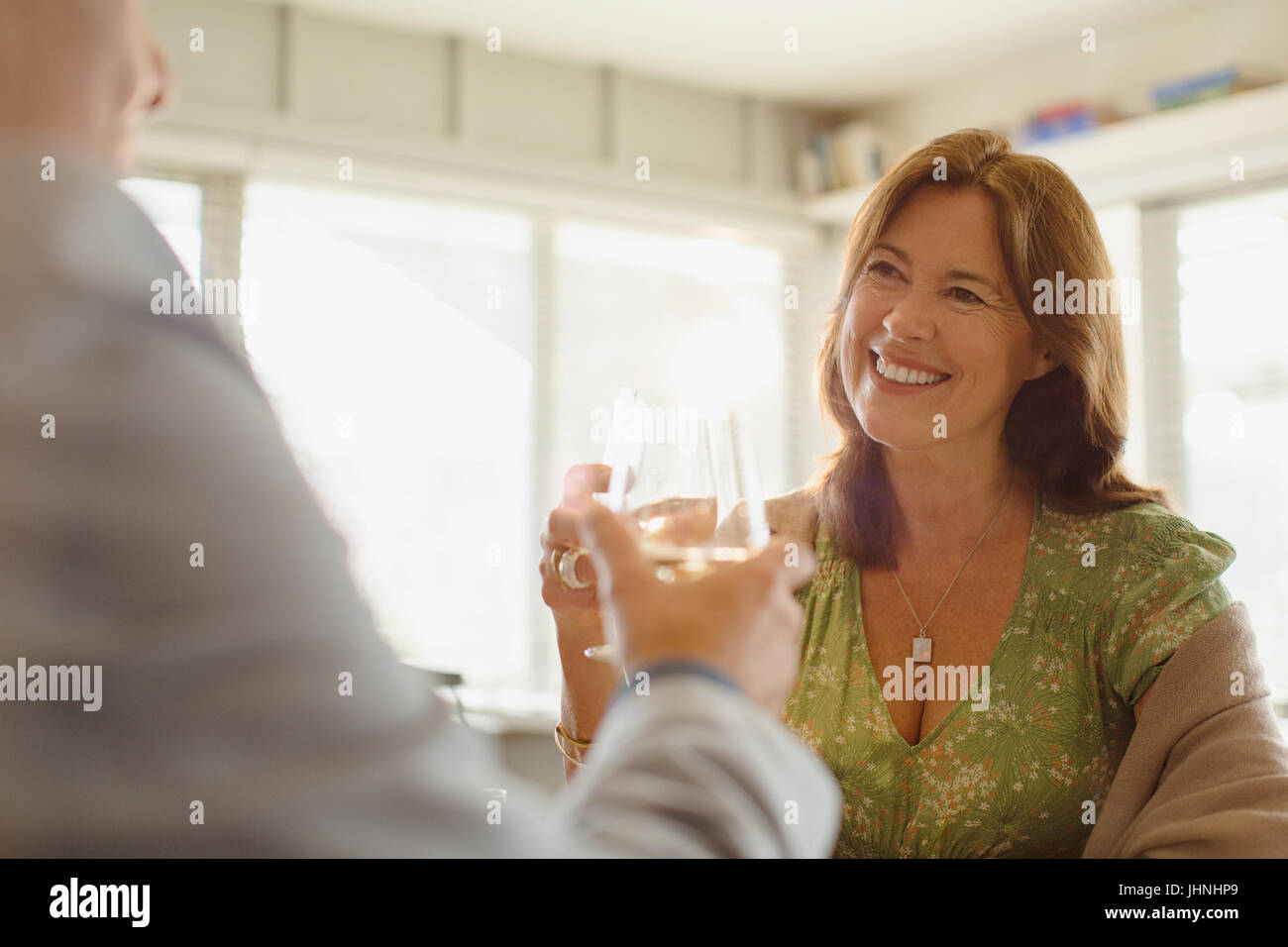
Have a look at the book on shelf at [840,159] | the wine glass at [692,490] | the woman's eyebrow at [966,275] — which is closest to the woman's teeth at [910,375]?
the woman's eyebrow at [966,275]

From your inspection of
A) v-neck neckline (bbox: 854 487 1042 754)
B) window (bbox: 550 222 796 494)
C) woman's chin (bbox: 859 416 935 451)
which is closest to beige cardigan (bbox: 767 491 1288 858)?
v-neck neckline (bbox: 854 487 1042 754)

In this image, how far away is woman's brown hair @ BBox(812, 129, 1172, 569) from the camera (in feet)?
4.33

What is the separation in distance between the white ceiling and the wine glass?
3.41m

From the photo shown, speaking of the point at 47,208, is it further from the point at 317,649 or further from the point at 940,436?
the point at 940,436

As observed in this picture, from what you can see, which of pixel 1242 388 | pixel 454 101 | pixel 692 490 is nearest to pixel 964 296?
pixel 692 490

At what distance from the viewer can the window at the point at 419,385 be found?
378 centimetres

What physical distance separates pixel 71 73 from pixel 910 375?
1.04 metres

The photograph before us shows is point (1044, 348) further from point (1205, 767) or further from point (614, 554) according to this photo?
point (614, 554)

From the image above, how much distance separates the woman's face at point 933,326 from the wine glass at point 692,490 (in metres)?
0.68

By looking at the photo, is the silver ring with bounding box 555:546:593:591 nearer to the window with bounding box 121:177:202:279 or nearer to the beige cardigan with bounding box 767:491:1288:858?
the beige cardigan with bounding box 767:491:1288:858

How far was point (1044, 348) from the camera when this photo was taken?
1.37 meters
